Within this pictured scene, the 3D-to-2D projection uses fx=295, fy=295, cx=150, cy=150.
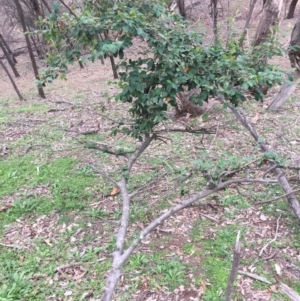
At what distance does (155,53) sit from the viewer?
2109 millimetres

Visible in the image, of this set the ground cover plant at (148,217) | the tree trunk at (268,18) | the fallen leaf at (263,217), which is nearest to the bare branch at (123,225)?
the ground cover plant at (148,217)

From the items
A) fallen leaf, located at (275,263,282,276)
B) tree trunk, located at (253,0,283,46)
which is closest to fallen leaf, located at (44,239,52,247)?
fallen leaf, located at (275,263,282,276)

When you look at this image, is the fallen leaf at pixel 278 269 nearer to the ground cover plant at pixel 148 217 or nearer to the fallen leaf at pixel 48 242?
the ground cover plant at pixel 148 217

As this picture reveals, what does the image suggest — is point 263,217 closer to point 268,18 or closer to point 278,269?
point 278,269

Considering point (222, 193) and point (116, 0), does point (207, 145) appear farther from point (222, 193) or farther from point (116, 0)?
point (116, 0)

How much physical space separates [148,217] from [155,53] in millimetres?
1629

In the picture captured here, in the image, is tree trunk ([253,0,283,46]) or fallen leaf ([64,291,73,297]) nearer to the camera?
fallen leaf ([64,291,73,297])

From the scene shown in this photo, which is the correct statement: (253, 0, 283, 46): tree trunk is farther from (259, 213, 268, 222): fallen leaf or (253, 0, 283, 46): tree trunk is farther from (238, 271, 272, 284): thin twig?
(238, 271, 272, 284): thin twig

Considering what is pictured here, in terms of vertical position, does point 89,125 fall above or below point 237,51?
below

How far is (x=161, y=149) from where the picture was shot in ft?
14.1

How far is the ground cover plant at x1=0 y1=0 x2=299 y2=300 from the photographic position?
89.0 inches

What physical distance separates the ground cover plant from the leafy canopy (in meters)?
0.04

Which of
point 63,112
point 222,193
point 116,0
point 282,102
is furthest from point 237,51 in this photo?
point 63,112

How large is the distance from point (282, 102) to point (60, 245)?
4301mm
